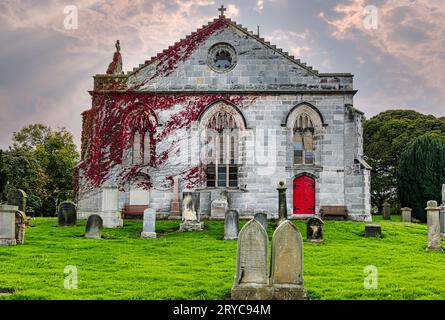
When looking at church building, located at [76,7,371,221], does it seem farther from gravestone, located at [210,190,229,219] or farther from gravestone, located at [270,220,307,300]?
gravestone, located at [270,220,307,300]

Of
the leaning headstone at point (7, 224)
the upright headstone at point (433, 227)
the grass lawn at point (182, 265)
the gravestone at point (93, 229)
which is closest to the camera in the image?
the grass lawn at point (182, 265)

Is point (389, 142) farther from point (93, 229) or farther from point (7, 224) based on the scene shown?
point (7, 224)

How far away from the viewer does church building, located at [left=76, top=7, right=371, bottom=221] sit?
30.3 meters

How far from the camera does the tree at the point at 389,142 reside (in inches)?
1998

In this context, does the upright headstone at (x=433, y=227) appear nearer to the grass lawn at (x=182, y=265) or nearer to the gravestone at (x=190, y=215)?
the grass lawn at (x=182, y=265)

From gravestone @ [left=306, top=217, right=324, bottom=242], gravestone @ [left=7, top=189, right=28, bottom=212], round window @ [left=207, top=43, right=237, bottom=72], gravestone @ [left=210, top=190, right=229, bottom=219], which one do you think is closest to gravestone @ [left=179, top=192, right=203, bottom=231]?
gravestone @ [left=210, top=190, right=229, bottom=219]

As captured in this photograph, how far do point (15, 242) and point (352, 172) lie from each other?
743 inches

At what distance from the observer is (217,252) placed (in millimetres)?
18203

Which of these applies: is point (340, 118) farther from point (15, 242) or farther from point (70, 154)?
point (70, 154)

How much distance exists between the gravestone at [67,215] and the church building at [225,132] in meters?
4.68

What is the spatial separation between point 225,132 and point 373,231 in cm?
1109

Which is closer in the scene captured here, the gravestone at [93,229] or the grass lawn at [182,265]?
the grass lawn at [182,265]

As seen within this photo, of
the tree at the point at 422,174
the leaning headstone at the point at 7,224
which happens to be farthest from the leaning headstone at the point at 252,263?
the tree at the point at 422,174

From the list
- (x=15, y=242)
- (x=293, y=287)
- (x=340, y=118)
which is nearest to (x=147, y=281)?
(x=293, y=287)
